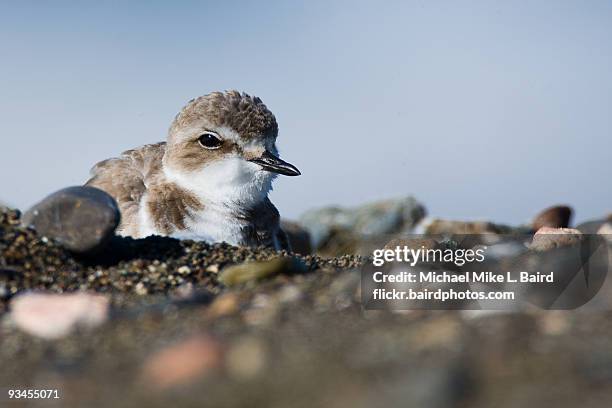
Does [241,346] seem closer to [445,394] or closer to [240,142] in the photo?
[445,394]

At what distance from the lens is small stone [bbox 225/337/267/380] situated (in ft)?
10.2

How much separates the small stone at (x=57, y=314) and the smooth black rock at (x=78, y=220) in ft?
3.09

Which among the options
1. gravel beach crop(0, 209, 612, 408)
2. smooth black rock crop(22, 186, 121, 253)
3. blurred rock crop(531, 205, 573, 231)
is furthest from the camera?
blurred rock crop(531, 205, 573, 231)

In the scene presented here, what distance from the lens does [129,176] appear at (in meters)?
7.52

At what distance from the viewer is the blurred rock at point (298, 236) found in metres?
12.5

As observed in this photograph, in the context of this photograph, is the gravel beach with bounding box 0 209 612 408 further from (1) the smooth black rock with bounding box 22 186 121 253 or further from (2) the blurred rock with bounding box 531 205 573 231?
(2) the blurred rock with bounding box 531 205 573 231

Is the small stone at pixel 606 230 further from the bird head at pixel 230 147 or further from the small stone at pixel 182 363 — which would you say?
the small stone at pixel 182 363

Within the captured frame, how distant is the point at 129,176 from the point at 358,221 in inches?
297

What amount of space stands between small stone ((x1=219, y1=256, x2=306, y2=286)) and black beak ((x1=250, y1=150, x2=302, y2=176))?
201 cm

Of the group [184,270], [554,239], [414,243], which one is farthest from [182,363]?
[554,239]

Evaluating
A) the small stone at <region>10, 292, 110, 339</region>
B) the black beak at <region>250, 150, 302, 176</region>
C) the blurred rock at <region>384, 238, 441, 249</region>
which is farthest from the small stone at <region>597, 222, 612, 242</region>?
the small stone at <region>10, 292, 110, 339</region>

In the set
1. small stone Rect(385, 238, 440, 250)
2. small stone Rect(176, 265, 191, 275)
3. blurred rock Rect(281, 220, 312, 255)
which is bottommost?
small stone Rect(176, 265, 191, 275)

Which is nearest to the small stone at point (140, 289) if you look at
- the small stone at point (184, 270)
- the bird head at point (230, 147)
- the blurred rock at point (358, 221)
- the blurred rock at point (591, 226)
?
the small stone at point (184, 270)

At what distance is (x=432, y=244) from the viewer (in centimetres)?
588
